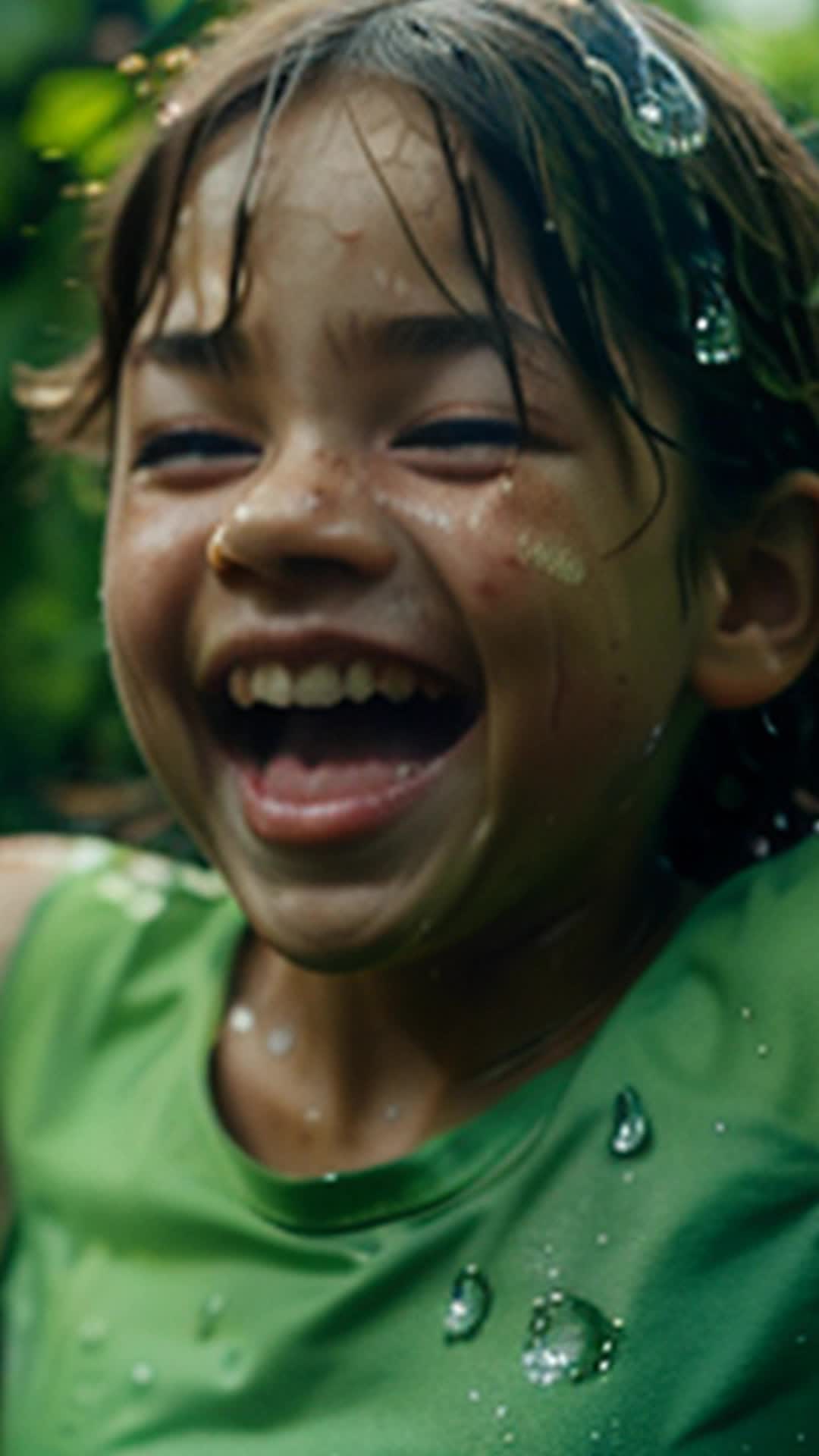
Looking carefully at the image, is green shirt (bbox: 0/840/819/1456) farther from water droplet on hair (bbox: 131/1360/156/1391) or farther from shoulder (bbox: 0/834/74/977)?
shoulder (bbox: 0/834/74/977)

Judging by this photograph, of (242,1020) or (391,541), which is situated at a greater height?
(391,541)

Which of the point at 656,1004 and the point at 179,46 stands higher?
the point at 179,46

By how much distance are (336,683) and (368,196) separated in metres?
0.33

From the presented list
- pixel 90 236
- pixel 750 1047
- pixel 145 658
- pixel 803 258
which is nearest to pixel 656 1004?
pixel 750 1047

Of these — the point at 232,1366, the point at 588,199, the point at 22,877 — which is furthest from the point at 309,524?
the point at 22,877

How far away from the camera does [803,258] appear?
1.72 m

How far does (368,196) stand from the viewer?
59.5 inches

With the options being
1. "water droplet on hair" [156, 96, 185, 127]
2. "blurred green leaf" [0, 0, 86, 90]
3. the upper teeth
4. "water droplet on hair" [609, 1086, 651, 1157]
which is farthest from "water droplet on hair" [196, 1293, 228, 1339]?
"blurred green leaf" [0, 0, 86, 90]

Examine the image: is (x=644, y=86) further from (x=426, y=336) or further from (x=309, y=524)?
(x=309, y=524)

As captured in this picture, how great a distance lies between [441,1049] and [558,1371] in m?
0.31

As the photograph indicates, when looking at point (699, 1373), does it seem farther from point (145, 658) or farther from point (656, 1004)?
point (145, 658)

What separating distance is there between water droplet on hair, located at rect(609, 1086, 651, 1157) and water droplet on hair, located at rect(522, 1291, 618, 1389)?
0.11 metres

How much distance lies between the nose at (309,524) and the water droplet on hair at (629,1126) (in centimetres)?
41

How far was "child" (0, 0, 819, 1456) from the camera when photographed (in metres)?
1.50
